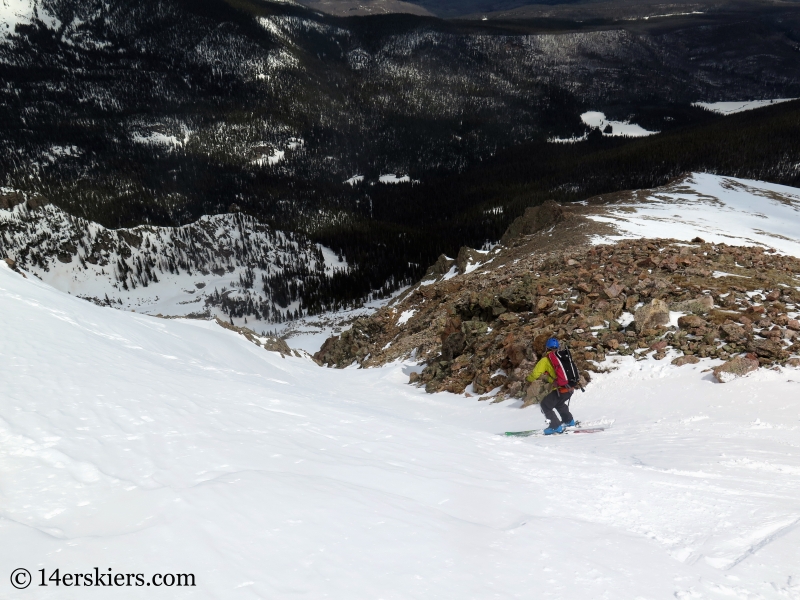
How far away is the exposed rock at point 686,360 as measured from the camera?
432 inches

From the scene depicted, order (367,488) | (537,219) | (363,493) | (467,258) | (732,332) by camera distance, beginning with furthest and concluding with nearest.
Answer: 1. (537,219)
2. (467,258)
3. (732,332)
4. (367,488)
5. (363,493)

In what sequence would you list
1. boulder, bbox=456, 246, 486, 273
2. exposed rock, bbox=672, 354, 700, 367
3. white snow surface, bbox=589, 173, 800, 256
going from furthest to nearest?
boulder, bbox=456, 246, 486, 273
white snow surface, bbox=589, 173, 800, 256
exposed rock, bbox=672, 354, 700, 367

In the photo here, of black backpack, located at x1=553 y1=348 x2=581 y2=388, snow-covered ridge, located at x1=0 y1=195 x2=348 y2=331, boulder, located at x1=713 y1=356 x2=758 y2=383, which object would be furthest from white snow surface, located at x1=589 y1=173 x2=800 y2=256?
snow-covered ridge, located at x1=0 y1=195 x2=348 y2=331

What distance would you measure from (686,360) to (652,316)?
2.06 meters

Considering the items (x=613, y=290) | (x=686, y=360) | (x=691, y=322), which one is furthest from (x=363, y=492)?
(x=613, y=290)

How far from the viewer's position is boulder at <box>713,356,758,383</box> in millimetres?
9898

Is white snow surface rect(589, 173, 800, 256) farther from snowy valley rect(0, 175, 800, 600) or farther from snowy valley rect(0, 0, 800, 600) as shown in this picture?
snowy valley rect(0, 175, 800, 600)

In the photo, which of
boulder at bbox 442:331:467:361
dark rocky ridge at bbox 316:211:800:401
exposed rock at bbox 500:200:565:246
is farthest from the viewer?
exposed rock at bbox 500:200:565:246

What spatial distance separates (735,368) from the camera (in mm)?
9992

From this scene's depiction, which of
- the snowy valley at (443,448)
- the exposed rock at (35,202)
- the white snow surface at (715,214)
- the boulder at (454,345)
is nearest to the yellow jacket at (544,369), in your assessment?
the snowy valley at (443,448)

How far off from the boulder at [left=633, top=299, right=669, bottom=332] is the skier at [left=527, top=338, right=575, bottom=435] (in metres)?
4.18

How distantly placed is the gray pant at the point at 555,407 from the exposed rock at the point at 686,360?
10.8 ft

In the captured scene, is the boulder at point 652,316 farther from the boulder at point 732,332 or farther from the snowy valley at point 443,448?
the boulder at point 732,332

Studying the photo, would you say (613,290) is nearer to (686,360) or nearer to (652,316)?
(652,316)
